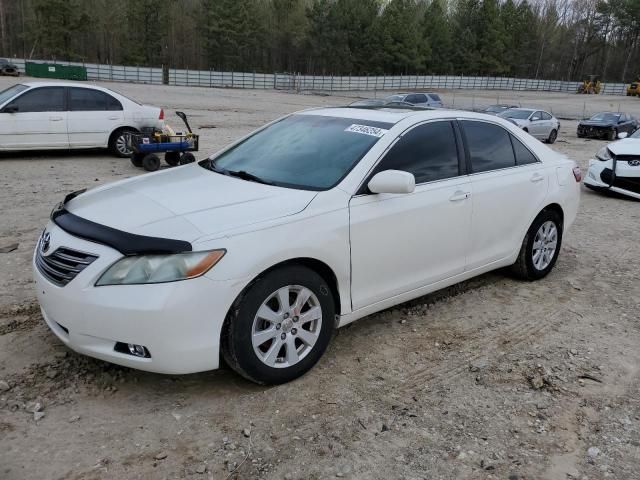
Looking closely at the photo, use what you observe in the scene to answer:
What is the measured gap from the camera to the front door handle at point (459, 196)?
4246 millimetres

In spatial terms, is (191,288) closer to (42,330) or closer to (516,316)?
(42,330)

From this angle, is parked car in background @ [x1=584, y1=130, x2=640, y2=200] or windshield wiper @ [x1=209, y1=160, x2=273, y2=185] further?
parked car in background @ [x1=584, y1=130, x2=640, y2=200]

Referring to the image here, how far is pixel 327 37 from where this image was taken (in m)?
80.9

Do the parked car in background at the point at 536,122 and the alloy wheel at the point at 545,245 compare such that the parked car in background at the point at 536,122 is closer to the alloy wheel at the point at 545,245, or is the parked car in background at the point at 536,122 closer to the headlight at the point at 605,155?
the headlight at the point at 605,155

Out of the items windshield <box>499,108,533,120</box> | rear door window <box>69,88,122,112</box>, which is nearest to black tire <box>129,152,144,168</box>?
rear door window <box>69,88,122,112</box>

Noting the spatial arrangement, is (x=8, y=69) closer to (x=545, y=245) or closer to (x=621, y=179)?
(x=621, y=179)

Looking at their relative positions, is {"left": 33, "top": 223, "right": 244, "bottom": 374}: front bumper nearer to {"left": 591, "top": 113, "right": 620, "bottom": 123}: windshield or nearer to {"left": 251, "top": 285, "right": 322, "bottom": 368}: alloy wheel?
{"left": 251, "top": 285, "right": 322, "bottom": 368}: alloy wheel

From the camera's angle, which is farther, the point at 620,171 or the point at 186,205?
the point at 620,171

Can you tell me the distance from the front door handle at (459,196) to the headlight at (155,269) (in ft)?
6.76

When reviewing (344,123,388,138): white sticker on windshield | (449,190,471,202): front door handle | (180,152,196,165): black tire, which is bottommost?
(180,152,196,165): black tire

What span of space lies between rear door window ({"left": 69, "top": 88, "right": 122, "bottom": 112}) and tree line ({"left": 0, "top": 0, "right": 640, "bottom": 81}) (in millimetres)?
69248

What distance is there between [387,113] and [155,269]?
227 cm

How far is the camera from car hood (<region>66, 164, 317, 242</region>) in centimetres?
314

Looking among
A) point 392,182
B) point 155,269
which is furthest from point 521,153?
point 155,269
